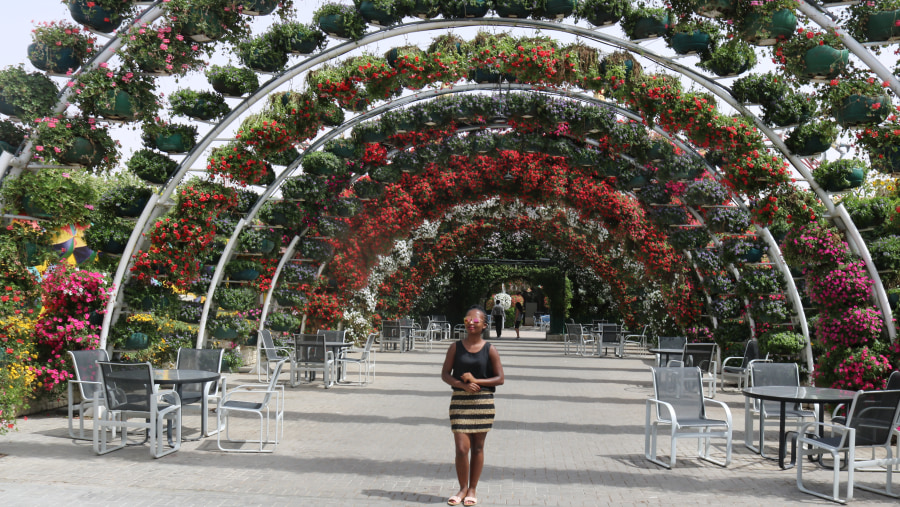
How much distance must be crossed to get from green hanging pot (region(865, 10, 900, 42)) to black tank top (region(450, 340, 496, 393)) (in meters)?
4.95

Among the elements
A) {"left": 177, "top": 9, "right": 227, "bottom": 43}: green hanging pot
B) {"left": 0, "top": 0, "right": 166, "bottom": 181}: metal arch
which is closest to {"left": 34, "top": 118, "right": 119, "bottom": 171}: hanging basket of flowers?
{"left": 0, "top": 0, "right": 166, "bottom": 181}: metal arch

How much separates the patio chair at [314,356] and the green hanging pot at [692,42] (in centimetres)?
664

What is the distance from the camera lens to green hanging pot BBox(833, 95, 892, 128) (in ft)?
23.0

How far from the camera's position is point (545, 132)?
49.1ft

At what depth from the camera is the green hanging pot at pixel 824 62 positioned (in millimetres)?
7121

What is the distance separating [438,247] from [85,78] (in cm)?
1811

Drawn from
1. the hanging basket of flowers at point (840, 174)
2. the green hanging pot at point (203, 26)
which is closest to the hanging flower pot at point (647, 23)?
the hanging basket of flowers at point (840, 174)

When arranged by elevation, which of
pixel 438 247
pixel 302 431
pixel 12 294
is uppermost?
pixel 438 247

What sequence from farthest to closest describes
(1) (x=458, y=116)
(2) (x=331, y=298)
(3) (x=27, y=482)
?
(2) (x=331, y=298) → (1) (x=458, y=116) → (3) (x=27, y=482)

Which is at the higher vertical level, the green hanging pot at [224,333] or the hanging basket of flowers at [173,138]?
the hanging basket of flowers at [173,138]

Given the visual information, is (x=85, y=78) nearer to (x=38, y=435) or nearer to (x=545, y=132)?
(x=38, y=435)

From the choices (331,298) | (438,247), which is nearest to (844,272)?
(331,298)

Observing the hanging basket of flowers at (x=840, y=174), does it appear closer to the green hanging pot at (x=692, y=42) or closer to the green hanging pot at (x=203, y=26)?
the green hanging pot at (x=692, y=42)

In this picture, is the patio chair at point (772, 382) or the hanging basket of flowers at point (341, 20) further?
the hanging basket of flowers at point (341, 20)
